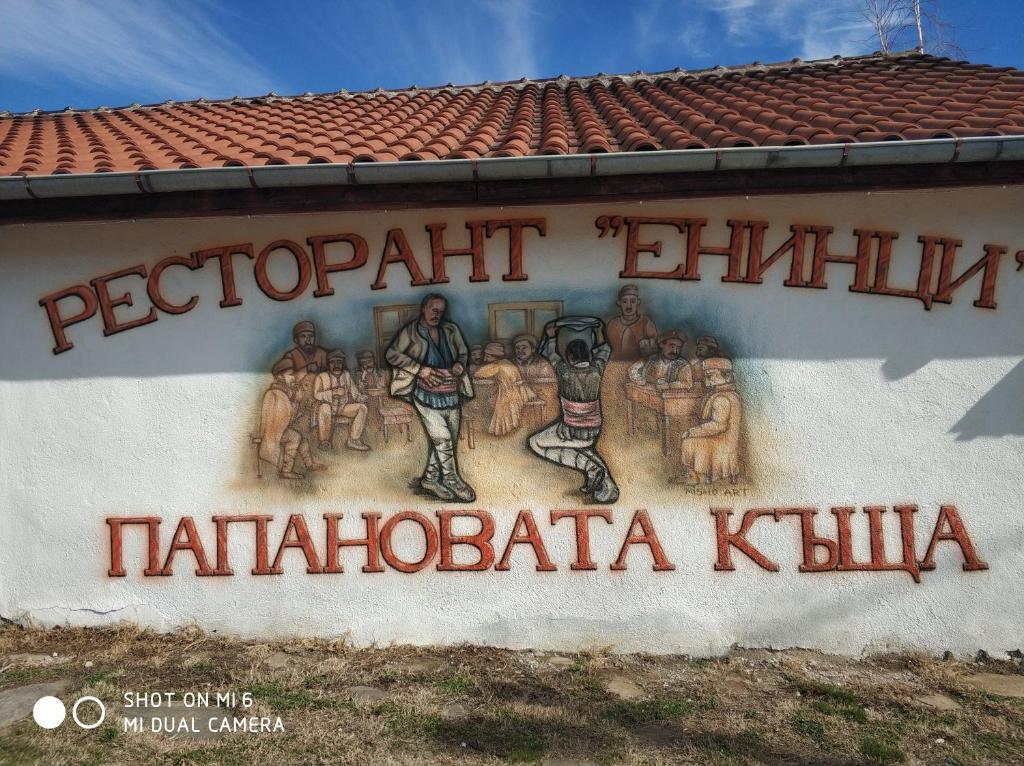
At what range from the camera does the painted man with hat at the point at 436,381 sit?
4738 mm

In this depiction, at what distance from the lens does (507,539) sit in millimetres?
4703

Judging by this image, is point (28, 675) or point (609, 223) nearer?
point (28, 675)

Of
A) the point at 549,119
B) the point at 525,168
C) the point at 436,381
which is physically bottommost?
the point at 436,381

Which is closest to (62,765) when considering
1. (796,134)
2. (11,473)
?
(11,473)

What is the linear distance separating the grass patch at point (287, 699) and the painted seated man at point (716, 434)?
7.87 feet

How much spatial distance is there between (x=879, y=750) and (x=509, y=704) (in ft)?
5.81

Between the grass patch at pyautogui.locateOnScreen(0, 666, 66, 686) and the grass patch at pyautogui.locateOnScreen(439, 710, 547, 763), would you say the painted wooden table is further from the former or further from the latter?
the grass patch at pyautogui.locateOnScreen(0, 666, 66, 686)

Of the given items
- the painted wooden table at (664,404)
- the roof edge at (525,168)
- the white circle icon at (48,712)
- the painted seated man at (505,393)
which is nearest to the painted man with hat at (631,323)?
the painted wooden table at (664,404)

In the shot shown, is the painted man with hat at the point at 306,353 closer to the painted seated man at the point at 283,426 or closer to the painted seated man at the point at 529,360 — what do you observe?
the painted seated man at the point at 283,426

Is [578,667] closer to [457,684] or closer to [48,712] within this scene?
[457,684]

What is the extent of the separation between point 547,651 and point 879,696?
72.8 inches

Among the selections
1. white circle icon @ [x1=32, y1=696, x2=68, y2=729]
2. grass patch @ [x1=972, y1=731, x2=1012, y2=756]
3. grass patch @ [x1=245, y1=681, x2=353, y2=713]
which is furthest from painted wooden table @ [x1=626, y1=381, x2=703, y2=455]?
white circle icon @ [x1=32, y1=696, x2=68, y2=729]

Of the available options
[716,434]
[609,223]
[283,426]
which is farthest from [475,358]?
[716,434]

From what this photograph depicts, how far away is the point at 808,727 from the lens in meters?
3.74
